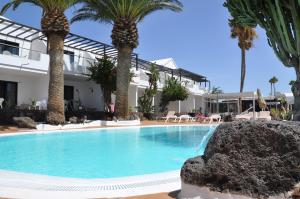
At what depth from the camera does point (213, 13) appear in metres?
26.3

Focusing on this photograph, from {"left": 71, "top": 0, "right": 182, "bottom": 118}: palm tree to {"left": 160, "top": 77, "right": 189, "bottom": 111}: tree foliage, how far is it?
1280 cm

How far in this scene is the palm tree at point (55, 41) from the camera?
2000 centimetres

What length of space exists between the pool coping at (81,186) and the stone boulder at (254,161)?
4.28ft

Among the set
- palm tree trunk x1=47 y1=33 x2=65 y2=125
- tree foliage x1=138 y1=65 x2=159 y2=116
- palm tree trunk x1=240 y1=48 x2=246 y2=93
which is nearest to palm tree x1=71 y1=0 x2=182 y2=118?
palm tree trunk x1=47 y1=33 x2=65 y2=125

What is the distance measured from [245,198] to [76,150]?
29.3 ft

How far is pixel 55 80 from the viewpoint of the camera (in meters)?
20.4

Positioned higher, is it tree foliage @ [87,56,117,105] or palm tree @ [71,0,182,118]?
palm tree @ [71,0,182,118]

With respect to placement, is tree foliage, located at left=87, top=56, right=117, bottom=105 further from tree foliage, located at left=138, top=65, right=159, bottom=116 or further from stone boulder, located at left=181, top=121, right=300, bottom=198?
stone boulder, located at left=181, top=121, right=300, bottom=198

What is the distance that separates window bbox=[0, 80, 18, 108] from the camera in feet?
82.9

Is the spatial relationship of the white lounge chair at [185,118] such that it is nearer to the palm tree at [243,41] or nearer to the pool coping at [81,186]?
the palm tree at [243,41]

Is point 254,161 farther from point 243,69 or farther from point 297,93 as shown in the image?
point 243,69

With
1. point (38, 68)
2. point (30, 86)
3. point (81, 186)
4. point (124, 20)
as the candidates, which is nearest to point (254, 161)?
point (81, 186)

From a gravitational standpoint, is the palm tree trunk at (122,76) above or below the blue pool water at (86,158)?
above

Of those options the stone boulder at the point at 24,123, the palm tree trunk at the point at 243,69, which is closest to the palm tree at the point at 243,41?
the palm tree trunk at the point at 243,69
